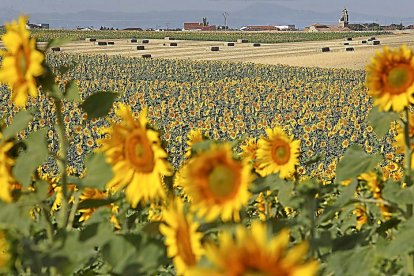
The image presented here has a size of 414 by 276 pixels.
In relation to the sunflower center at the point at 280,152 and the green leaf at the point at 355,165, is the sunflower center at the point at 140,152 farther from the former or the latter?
the sunflower center at the point at 280,152

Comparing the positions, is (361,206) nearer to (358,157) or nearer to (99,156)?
(358,157)

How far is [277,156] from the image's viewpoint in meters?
2.68

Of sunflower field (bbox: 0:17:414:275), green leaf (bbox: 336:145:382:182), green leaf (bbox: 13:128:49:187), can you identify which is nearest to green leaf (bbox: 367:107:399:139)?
sunflower field (bbox: 0:17:414:275)

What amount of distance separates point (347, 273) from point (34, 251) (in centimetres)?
76

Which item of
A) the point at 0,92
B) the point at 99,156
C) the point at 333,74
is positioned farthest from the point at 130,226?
the point at 333,74

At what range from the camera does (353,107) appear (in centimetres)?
1205

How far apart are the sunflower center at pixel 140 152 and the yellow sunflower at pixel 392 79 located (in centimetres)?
77

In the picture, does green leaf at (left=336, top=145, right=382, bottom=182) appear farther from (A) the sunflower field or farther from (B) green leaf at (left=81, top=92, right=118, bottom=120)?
(B) green leaf at (left=81, top=92, right=118, bottom=120)

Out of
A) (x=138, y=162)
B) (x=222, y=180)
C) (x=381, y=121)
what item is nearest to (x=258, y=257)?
(x=222, y=180)

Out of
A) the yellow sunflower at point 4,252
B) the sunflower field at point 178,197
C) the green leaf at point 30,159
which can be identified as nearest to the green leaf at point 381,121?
the sunflower field at point 178,197

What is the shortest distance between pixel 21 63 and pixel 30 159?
0.23m

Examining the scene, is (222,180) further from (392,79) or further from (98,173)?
(392,79)

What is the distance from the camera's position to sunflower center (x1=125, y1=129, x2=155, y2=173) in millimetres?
1660

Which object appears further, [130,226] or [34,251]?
[130,226]
